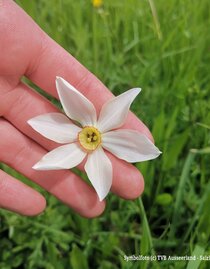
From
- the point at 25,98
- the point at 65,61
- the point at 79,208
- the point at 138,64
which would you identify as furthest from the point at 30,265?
the point at 138,64

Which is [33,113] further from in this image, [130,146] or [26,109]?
[130,146]

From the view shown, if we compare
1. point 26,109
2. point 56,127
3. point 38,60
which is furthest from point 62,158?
point 38,60

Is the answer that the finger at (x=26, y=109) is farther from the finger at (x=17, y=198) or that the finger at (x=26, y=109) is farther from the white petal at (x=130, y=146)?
the finger at (x=17, y=198)

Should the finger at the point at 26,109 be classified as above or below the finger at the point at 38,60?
below

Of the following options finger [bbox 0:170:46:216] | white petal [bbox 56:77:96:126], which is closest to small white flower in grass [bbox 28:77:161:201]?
white petal [bbox 56:77:96:126]

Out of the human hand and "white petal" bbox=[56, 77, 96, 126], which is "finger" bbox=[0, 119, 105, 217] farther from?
"white petal" bbox=[56, 77, 96, 126]

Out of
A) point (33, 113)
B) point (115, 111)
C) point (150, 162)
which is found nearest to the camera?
point (115, 111)

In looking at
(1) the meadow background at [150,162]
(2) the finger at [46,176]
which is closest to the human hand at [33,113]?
(2) the finger at [46,176]
